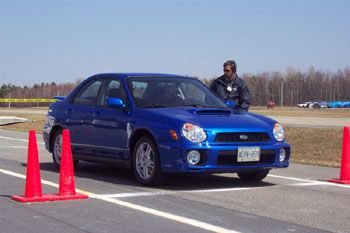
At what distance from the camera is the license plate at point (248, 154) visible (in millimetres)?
7996

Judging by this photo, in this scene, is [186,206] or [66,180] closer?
[186,206]

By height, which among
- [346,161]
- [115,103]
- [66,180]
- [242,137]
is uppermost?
[115,103]

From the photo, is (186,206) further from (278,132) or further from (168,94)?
(168,94)

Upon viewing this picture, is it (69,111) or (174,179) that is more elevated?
(69,111)

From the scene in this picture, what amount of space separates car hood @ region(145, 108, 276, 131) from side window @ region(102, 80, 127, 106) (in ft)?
2.89

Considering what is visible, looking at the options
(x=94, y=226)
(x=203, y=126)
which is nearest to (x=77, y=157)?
(x=203, y=126)

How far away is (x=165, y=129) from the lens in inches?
315

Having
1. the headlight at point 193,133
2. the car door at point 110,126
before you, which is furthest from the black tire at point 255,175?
the car door at point 110,126

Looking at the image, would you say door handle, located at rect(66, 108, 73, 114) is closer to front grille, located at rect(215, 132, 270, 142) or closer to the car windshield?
the car windshield

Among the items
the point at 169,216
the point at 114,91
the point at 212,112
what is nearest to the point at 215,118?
the point at 212,112

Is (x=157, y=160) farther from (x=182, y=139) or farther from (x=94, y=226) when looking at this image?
(x=94, y=226)

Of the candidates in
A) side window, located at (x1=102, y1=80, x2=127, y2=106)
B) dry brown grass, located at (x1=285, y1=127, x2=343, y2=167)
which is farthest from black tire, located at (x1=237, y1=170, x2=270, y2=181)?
dry brown grass, located at (x1=285, y1=127, x2=343, y2=167)

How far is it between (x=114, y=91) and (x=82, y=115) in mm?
823

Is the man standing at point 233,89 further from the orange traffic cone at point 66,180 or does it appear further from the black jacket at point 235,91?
the orange traffic cone at point 66,180
